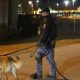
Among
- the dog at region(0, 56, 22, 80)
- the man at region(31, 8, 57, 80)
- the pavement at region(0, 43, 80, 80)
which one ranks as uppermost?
the man at region(31, 8, 57, 80)

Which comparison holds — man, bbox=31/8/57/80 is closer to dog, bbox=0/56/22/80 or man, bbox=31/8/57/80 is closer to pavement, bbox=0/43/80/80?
pavement, bbox=0/43/80/80

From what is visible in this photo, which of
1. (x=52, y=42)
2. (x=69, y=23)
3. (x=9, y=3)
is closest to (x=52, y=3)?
(x=69, y=23)

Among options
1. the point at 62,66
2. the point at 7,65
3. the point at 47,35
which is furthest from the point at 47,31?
the point at 62,66

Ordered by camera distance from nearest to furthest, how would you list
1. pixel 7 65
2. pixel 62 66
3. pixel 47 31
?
→ pixel 7 65
pixel 47 31
pixel 62 66

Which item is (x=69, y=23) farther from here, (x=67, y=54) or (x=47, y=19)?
(x=47, y=19)

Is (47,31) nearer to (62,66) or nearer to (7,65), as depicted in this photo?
(7,65)

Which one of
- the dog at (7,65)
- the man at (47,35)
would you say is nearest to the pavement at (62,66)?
the man at (47,35)

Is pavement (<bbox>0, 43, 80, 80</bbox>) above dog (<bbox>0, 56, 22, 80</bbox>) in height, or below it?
below

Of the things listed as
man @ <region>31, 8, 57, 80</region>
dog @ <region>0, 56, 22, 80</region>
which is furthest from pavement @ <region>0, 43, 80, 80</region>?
dog @ <region>0, 56, 22, 80</region>

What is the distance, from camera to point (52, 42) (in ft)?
30.9

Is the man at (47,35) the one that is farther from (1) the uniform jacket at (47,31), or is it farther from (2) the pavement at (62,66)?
(2) the pavement at (62,66)

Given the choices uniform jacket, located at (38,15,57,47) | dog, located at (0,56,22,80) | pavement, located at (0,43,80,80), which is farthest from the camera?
pavement, located at (0,43,80,80)

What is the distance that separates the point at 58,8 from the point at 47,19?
68.1 metres

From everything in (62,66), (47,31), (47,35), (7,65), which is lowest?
(62,66)
